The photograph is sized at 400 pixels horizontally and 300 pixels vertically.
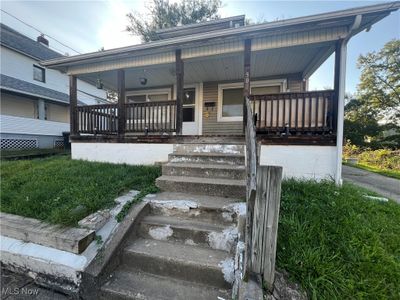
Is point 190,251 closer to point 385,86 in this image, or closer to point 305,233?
point 305,233

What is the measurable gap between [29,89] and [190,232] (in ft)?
47.6

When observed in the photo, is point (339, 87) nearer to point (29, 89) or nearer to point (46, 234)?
point (46, 234)

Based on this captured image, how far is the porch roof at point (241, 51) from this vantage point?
3773 mm

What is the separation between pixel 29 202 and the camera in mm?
2881

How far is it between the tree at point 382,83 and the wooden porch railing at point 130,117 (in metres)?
20.9

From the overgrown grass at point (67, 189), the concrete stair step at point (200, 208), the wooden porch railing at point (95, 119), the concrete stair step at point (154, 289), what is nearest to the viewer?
the concrete stair step at point (154, 289)

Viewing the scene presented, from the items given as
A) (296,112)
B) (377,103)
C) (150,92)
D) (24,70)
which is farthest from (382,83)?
(24,70)

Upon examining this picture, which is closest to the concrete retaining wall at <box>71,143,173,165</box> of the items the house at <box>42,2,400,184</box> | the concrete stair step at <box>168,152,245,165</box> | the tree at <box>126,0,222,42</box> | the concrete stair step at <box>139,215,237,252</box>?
the house at <box>42,2,400,184</box>

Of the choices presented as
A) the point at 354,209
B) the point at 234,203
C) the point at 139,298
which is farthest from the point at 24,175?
the point at 354,209

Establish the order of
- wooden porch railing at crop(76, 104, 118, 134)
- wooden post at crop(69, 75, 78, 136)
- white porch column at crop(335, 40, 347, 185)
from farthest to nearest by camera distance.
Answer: wooden post at crop(69, 75, 78, 136) → wooden porch railing at crop(76, 104, 118, 134) → white porch column at crop(335, 40, 347, 185)

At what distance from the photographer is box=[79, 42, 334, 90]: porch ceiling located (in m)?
4.96

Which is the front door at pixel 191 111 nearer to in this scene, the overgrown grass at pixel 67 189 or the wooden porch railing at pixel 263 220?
the overgrown grass at pixel 67 189

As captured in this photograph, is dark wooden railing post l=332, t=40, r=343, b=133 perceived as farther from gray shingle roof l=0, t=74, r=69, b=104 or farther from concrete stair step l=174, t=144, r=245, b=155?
gray shingle roof l=0, t=74, r=69, b=104

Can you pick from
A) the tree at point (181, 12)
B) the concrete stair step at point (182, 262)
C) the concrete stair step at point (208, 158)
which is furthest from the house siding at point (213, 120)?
the tree at point (181, 12)
